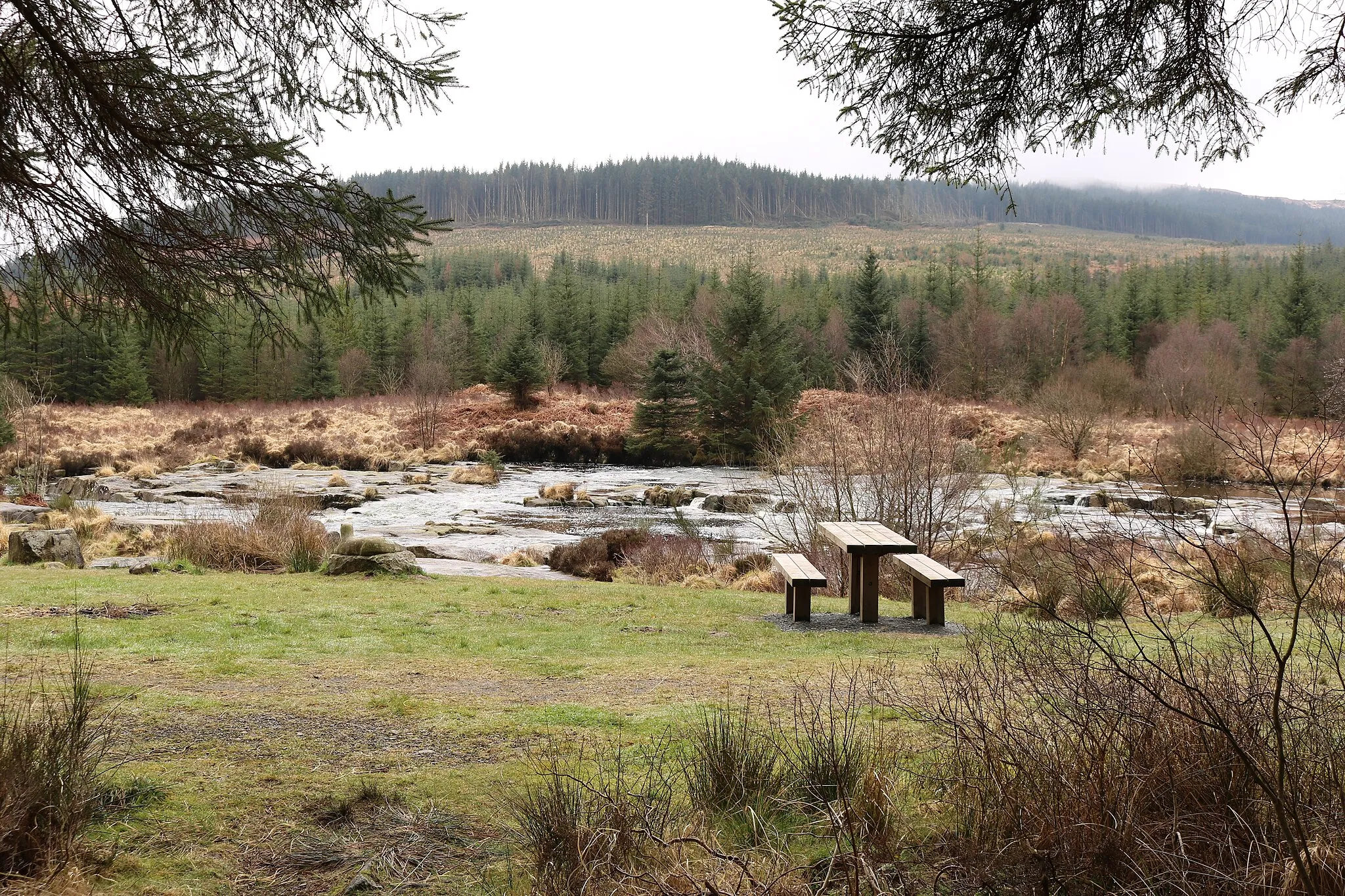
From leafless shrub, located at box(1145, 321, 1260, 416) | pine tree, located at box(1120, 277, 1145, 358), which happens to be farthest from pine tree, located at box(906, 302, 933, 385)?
pine tree, located at box(1120, 277, 1145, 358)

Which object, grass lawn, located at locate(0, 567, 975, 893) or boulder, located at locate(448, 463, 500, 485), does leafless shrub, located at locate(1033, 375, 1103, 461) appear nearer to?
boulder, located at locate(448, 463, 500, 485)

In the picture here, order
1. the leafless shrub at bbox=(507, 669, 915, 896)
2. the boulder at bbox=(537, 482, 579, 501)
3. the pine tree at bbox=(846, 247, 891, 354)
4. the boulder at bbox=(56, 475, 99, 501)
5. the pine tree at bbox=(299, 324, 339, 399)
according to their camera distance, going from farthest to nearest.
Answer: the pine tree at bbox=(299, 324, 339, 399) < the pine tree at bbox=(846, 247, 891, 354) < the boulder at bbox=(537, 482, 579, 501) < the boulder at bbox=(56, 475, 99, 501) < the leafless shrub at bbox=(507, 669, 915, 896)

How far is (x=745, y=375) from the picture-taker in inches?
1334

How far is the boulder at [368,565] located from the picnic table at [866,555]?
5580mm

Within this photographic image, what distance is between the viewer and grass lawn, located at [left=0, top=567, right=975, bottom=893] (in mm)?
3076

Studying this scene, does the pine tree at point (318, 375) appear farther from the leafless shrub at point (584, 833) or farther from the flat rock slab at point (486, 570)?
the leafless shrub at point (584, 833)

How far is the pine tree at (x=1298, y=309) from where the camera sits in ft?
138

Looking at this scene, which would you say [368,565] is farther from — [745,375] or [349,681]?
[745,375]

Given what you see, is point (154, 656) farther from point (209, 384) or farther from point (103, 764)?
point (209, 384)

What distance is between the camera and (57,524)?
15.3 metres

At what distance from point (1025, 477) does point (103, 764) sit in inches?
1012

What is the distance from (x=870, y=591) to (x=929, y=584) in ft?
2.01

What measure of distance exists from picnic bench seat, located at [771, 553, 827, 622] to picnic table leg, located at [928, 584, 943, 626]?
957 mm

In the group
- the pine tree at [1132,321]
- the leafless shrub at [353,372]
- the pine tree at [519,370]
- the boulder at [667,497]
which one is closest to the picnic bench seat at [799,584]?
the boulder at [667,497]
